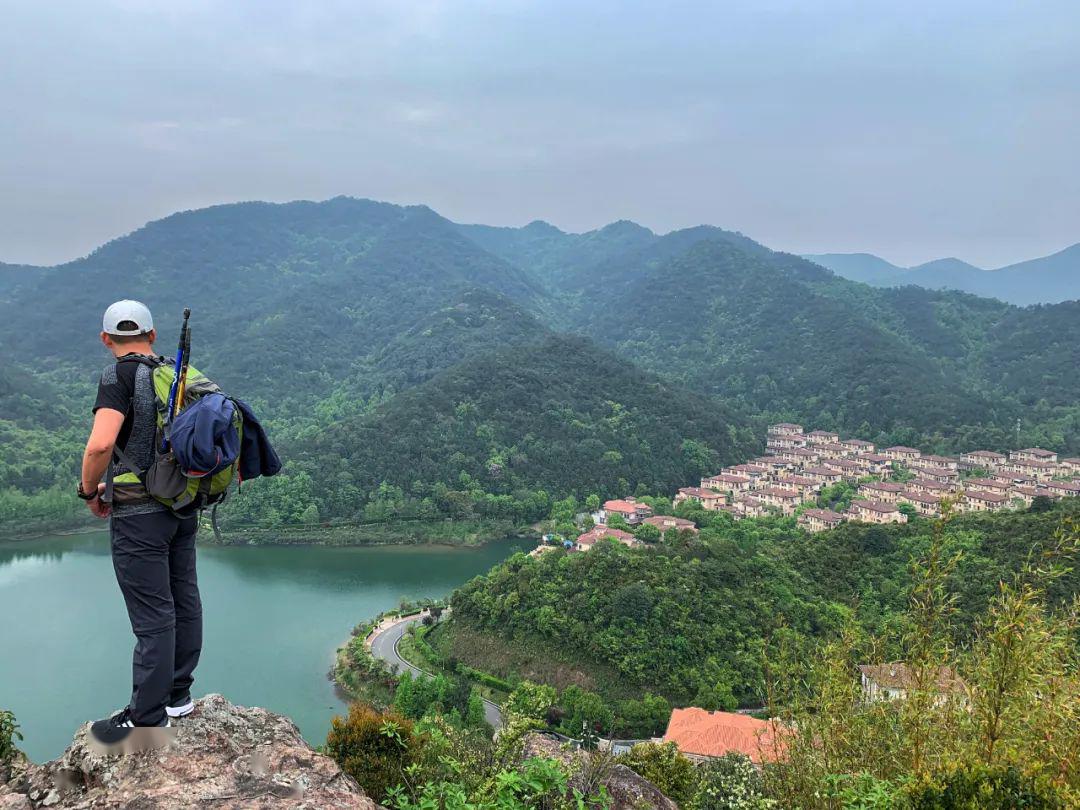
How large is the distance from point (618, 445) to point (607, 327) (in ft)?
124

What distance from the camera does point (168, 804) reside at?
178cm

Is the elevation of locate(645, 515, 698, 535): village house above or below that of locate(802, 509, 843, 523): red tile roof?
below

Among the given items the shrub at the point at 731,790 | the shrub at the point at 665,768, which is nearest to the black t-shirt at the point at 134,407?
the shrub at the point at 731,790

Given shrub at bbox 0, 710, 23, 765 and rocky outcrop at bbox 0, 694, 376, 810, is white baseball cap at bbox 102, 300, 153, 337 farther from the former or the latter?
shrub at bbox 0, 710, 23, 765

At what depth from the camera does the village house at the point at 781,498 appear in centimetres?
2558

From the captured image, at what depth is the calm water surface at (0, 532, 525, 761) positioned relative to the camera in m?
12.7

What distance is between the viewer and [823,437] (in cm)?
3572

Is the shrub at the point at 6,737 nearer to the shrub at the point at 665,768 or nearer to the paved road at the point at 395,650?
the shrub at the point at 665,768

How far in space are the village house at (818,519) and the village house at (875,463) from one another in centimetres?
761

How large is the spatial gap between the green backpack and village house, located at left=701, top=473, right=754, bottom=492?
27.1 metres

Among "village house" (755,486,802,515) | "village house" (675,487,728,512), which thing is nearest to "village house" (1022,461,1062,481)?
"village house" (755,486,802,515)

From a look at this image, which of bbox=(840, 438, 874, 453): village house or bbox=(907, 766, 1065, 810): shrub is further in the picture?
bbox=(840, 438, 874, 453): village house

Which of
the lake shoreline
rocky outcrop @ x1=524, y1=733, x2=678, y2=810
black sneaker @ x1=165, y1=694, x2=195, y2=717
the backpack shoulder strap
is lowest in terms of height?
the lake shoreline

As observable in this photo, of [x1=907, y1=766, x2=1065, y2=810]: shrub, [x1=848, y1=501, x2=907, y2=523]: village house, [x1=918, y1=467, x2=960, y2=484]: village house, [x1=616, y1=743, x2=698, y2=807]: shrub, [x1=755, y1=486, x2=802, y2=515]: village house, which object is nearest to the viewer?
[x1=907, y1=766, x2=1065, y2=810]: shrub
